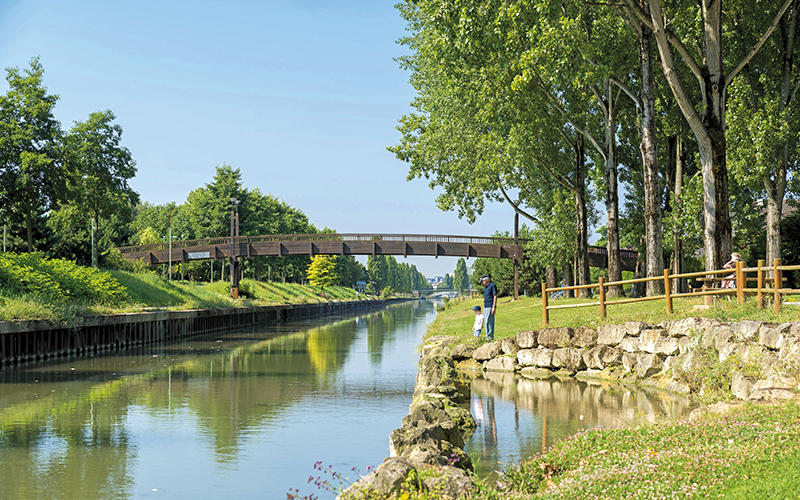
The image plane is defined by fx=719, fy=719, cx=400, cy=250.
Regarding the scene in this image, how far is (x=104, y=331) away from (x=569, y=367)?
2043 cm

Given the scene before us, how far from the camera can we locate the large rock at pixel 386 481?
6586 mm

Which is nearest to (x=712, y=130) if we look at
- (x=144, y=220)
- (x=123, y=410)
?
(x=123, y=410)

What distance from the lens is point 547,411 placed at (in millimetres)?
13898

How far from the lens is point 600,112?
37.3m

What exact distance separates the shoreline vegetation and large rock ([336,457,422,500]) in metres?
0.15

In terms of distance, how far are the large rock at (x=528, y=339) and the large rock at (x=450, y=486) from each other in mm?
13845

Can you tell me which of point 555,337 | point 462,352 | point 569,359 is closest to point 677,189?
point 555,337

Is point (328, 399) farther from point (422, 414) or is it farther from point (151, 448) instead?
point (422, 414)

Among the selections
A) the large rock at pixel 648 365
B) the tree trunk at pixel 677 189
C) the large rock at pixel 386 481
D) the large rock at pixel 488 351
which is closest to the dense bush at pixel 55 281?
the large rock at pixel 488 351

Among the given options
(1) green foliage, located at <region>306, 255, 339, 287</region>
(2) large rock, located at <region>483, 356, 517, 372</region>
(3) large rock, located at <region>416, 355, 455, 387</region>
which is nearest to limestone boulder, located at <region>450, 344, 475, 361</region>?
(2) large rock, located at <region>483, 356, 517, 372</region>

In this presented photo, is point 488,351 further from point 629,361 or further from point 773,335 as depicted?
point 773,335

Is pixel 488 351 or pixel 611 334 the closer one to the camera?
pixel 611 334

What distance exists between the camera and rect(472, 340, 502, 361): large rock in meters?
21.4

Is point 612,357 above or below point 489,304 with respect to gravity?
below
